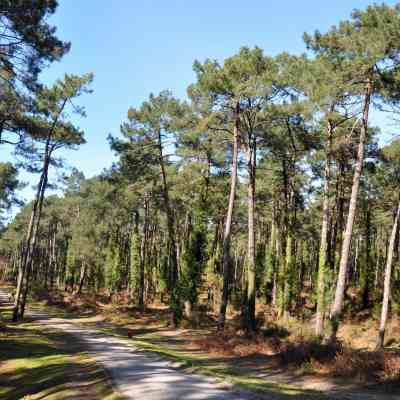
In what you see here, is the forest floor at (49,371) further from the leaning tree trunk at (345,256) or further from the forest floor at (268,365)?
the leaning tree trunk at (345,256)

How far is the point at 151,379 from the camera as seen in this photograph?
1095 cm

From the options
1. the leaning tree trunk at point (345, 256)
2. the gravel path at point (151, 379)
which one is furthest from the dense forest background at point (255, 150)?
the gravel path at point (151, 379)

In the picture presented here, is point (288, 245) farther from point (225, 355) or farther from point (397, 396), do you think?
point (397, 396)

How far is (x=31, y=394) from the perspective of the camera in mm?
10875

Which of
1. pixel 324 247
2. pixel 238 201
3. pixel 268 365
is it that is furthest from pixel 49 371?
pixel 238 201

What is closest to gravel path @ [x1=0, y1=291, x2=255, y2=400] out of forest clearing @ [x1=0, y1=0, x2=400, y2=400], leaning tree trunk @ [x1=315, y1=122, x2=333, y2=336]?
forest clearing @ [x1=0, y1=0, x2=400, y2=400]

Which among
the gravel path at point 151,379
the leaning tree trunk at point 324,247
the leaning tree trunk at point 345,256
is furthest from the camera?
the leaning tree trunk at point 324,247

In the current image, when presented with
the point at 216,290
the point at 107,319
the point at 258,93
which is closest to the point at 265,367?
the point at 258,93

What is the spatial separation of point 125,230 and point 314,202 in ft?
126

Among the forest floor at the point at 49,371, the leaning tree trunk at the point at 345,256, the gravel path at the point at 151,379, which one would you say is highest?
the leaning tree trunk at the point at 345,256

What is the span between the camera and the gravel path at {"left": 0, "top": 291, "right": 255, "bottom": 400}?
934 centimetres

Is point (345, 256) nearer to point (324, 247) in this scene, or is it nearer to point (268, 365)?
point (268, 365)

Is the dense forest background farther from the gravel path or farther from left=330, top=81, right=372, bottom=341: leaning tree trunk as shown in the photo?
the gravel path

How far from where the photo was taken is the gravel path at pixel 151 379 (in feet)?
30.6
